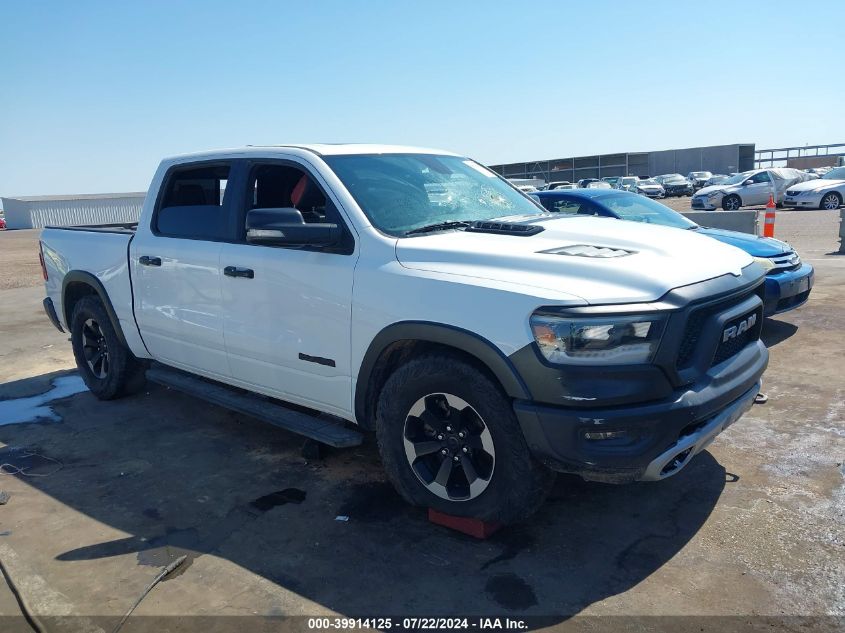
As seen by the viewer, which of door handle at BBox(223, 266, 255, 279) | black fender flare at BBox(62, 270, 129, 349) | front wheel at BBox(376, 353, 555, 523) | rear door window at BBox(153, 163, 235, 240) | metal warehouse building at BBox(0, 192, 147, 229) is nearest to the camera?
front wheel at BBox(376, 353, 555, 523)

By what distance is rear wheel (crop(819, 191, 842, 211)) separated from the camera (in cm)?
2345

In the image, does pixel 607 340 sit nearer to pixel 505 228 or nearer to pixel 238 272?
pixel 505 228

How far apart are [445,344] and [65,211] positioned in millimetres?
51536

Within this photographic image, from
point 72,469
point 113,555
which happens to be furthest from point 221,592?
point 72,469

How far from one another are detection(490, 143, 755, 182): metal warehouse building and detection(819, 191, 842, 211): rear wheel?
34.2 meters

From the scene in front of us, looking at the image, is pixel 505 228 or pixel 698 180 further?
pixel 698 180

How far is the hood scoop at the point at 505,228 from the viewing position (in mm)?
3766

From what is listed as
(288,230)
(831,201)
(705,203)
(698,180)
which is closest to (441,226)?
(288,230)

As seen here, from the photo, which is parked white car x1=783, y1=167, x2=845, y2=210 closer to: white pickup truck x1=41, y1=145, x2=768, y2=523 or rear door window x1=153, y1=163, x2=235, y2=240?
white pickup truck x1=41, y1=145, x2=768, y2=523

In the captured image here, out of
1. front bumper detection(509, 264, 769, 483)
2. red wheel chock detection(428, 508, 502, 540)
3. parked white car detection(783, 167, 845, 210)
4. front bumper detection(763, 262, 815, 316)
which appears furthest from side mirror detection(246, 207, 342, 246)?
parked white car detection(783, 167, 845, 210)

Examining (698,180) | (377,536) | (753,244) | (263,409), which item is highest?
(698,180)

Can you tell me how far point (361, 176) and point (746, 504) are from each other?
9.24 ft

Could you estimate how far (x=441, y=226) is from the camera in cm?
397

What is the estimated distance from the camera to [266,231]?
3789mm
